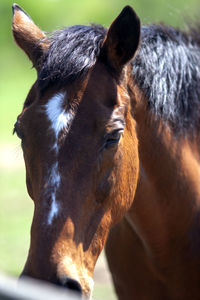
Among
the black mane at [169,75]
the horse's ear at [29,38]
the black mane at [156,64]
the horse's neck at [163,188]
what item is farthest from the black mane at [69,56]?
the horse's neck at [163,188]

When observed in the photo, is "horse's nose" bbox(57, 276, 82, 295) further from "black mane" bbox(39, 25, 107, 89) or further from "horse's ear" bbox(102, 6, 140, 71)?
"horse's ear" bbox(102, 6, 140, 71)

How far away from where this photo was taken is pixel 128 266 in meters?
3.52

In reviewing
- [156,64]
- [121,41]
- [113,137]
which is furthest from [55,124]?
[156,64]

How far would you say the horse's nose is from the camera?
2.30 m

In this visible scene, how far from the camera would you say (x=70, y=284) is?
233cm

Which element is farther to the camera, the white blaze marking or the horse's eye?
the horse's eye

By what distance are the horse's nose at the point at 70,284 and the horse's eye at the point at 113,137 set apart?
718 mm

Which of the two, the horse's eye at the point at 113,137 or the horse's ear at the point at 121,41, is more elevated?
the horse's ear at the point at 121,41

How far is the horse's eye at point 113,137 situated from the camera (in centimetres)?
264

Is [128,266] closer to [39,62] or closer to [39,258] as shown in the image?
[39,258]

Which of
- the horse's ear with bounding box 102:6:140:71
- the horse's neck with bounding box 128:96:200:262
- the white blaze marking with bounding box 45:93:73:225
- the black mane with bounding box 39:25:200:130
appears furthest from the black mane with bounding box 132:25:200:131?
the white blaze marking with bounding box 45:93:73:225

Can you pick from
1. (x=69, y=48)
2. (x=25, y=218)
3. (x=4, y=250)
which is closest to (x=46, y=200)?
(x=69, y=48)

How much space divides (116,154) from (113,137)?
0.10 metres

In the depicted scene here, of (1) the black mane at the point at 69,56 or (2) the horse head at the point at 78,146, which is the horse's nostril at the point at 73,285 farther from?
(1) the black mane at the point at 69,56
